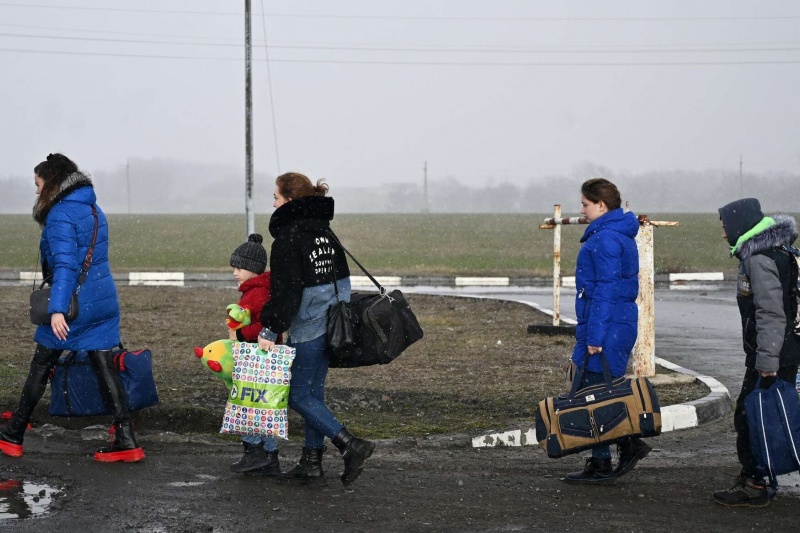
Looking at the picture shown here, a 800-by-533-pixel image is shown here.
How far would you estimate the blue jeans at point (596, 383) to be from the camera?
21.4 feet

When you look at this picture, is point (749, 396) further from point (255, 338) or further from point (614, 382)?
point (255, 338)

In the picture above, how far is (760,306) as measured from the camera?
232 inches

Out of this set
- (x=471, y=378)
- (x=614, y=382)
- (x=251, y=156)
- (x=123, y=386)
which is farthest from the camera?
(x=251, y=156)

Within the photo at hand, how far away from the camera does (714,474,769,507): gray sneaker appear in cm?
588

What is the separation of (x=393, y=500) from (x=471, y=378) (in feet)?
15.3

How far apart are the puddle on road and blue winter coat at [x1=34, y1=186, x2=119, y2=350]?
101 cm

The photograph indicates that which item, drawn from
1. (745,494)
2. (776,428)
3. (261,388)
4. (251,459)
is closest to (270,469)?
(251,459)

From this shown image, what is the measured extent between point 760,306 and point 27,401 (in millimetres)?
4369

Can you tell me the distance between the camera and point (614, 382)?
6.45 meters

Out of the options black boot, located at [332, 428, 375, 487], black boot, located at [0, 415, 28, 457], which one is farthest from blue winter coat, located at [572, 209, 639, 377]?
black boot, located at [0, 415, 28, 457]

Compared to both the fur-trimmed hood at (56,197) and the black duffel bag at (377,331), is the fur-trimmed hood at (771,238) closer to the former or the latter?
the black duffel bag at (377,331)

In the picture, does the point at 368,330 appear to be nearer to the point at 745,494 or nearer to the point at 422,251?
the point at 745,494

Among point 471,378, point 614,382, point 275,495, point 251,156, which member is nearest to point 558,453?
point 614,382

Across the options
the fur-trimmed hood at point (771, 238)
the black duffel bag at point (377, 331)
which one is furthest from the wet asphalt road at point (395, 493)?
the fur-trimmed hood at point (771, 238)
